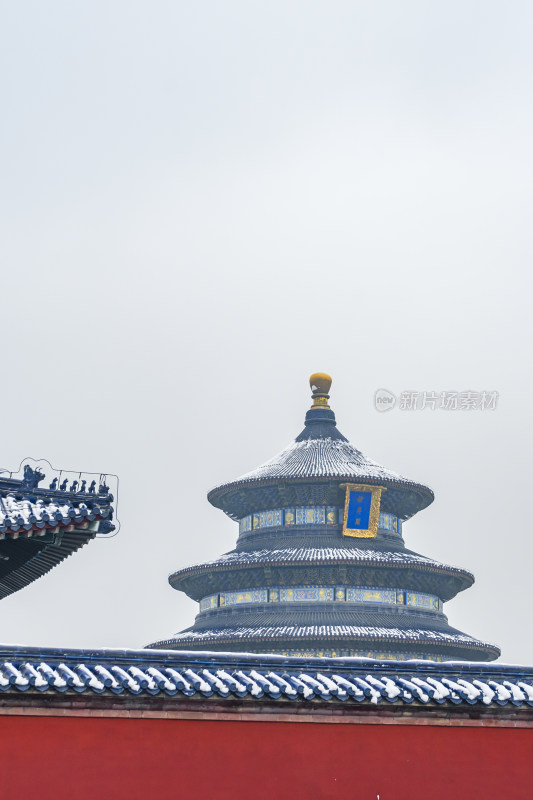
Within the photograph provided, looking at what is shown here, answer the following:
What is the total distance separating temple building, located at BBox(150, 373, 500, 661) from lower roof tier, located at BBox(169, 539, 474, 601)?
3 cm

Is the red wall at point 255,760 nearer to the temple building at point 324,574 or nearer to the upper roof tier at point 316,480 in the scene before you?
the temple building at point 324,574

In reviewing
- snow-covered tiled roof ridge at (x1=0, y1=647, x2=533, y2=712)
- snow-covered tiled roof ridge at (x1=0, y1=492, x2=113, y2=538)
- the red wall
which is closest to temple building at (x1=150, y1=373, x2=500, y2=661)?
snow-covered tiled roof ridge at (x1=0, y1=647, x2=533, y2=712)

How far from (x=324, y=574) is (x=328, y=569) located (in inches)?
8.1

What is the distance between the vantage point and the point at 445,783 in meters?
15.0

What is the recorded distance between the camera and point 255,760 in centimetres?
1452

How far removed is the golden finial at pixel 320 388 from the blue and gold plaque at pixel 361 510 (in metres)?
5.04

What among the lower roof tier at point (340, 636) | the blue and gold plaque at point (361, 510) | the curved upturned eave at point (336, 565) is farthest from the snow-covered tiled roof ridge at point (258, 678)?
the blue and gold plaque at point (361, 510)

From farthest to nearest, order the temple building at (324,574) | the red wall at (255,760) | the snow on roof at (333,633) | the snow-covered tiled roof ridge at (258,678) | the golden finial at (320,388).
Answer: the golden finial at (320,388) < the temple building at (324,574) < the snow on roof at (333,633) < the snow-covered tiled roof ridge at (258,678) < the red wall at (255,760)

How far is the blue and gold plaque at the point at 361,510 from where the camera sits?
36.1 m

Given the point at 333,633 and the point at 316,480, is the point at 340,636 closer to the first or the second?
the point at 333,633

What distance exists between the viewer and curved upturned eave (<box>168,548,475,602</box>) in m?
34.2

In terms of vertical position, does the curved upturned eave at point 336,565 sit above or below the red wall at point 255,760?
above

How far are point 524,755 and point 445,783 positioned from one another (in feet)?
4.00

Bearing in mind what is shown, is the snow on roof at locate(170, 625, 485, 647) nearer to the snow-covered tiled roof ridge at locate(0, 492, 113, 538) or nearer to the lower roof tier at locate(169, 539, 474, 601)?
the lower roof tier at locate(169, 539, 474, 601)
